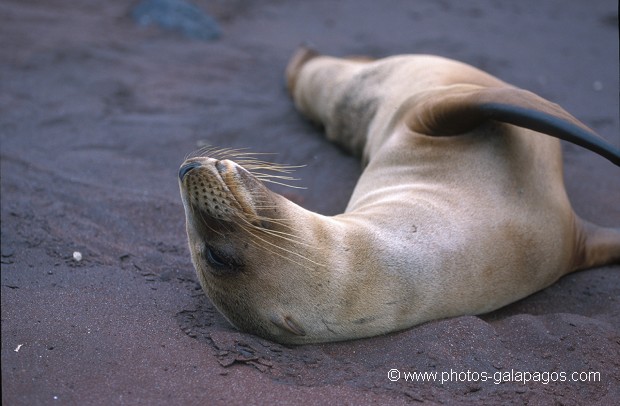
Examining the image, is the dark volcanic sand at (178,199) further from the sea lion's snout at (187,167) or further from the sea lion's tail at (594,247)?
the sea lion's snout at (187,167)

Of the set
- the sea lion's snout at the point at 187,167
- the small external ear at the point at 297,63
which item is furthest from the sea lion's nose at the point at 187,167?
the small external ear at the point at 297,63

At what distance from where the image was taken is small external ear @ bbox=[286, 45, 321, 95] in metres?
6.29

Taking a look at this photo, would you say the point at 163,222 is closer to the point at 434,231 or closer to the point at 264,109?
the point at 434,231

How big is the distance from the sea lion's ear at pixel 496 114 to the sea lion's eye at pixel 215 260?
5.02ft

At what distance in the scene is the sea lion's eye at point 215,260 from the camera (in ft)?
9.15

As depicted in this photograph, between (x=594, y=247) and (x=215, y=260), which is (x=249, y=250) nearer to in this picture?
(x=215, y=260)

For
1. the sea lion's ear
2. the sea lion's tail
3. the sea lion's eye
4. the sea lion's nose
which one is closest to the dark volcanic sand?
the sea lion's tail

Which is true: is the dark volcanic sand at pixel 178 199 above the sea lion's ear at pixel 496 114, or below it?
below

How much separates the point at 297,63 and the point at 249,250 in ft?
12.8

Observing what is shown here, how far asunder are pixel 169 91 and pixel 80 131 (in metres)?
1.13

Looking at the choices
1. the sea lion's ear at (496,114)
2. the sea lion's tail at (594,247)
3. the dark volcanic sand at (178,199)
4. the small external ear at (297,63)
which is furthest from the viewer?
the small external ear at (297,63)

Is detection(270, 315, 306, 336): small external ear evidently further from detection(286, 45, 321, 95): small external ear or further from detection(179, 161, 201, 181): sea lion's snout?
detection(286, 45, 321, 95): small external ear

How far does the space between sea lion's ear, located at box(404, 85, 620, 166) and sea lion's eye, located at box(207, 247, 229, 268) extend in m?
1.53

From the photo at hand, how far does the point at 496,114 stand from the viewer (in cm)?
344
